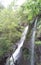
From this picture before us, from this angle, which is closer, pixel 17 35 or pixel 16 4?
pixel 17 35

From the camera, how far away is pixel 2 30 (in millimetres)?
6844

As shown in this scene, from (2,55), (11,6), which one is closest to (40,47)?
(2,55)

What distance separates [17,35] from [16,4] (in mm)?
1946

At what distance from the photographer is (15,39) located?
706 cm

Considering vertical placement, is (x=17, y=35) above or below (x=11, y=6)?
below

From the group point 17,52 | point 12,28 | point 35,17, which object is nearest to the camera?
point 17,52

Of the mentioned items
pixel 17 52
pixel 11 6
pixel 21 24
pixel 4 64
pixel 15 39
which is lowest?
pixel 4 64

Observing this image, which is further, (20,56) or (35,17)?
(35,17)

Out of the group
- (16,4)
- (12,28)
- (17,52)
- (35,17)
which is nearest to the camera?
(17,52)

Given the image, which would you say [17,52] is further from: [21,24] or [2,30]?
[21,24]

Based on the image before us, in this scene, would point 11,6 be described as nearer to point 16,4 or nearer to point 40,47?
point 16,4

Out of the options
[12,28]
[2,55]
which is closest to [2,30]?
[12,28]

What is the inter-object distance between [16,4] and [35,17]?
53.4 inches

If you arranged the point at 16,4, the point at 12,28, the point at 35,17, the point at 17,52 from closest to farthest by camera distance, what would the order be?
1. the point at 17,52
2. the point at 12,28
3. the point at 35,17
4. the point at 16,4
